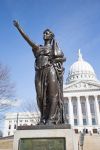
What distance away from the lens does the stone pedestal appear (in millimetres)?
3818

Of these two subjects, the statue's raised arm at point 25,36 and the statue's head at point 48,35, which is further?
the statue's head at point 48,35

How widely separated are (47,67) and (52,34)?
3.70 feet

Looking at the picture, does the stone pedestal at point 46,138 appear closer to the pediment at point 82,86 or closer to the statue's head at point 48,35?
the statue's head at point 48,35

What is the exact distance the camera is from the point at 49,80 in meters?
4.58

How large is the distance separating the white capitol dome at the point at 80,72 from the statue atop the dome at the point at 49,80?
313 ft

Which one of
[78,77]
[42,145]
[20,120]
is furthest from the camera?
[78,77]

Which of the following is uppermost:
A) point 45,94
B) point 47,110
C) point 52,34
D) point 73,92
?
point 73,92

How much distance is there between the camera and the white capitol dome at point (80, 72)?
335ft

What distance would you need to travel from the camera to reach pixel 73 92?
8494 centimetres

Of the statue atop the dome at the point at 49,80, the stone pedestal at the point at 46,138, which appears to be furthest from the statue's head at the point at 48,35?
the stone pedestal at the point at 46,138

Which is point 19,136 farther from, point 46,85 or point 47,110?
point 46,85

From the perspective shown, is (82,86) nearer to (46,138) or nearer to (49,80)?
(49,80)

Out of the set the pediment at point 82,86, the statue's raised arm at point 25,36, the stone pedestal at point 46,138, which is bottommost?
the stone pedestal at point 46,138

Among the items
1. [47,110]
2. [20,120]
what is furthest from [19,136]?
[20,120]
